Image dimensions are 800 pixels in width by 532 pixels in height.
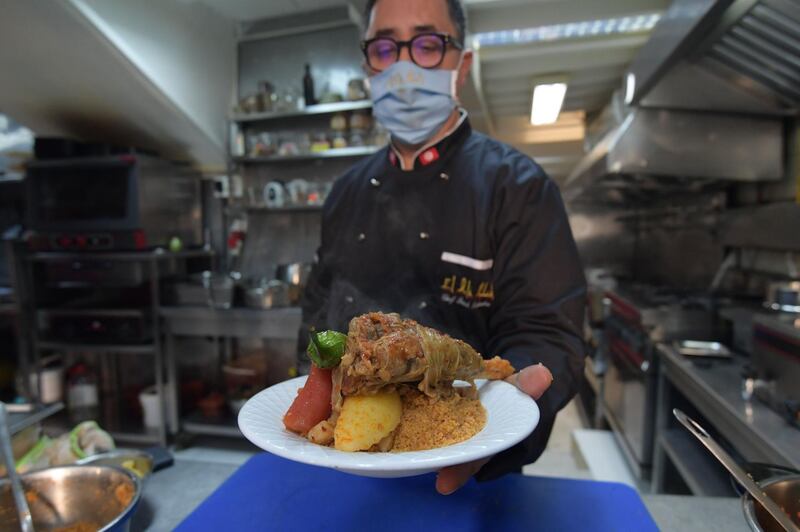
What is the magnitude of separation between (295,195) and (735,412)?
9.72 feet

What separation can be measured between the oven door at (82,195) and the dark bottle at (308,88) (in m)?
1.32

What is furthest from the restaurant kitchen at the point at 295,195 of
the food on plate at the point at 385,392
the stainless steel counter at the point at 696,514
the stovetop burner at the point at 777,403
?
the food on plate at the point at 385,392

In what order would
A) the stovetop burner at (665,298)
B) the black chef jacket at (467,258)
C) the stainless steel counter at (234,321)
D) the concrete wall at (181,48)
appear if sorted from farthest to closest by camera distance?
the stainless steel counter at (234,321), the stovetop burner at (665,298), the concrete wall at (181,48), the black chef jacket at (467,258)

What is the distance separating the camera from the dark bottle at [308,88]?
11.1 ft

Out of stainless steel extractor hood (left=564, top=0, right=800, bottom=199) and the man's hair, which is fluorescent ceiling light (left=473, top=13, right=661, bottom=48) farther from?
the man's hair

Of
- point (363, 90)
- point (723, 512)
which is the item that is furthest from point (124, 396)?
point (723, 512)

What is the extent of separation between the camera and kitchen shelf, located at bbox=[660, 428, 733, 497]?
1812 mm

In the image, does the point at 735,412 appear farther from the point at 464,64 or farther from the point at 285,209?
the point at 285,209

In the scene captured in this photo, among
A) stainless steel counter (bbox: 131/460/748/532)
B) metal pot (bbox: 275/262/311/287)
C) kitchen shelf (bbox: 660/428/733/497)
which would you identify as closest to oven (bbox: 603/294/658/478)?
kitchen shelf (bbox: 660/428/733/497)

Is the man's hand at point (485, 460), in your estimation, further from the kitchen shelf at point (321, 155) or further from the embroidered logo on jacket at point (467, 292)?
the kitchen shelf at point (321, 155)

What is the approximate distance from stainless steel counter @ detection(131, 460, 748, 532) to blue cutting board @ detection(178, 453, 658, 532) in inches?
4.1

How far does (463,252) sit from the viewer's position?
1149 millimetres

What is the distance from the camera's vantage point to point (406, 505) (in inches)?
31.9

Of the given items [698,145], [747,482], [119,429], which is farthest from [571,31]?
[119,429]
